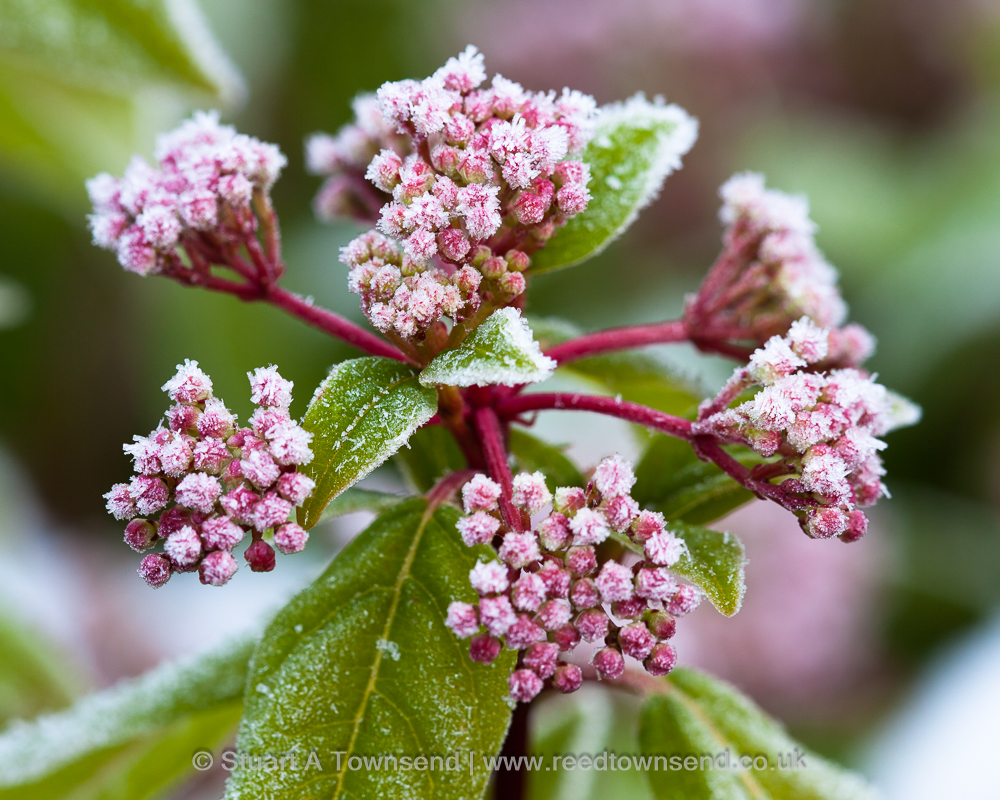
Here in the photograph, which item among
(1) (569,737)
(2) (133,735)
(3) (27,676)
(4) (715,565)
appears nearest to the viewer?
(4) (715,565)

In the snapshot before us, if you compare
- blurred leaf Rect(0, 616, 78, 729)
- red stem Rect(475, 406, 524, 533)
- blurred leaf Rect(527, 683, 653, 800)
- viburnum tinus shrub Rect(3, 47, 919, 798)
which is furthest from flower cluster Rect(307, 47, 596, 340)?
blurred leaf Rect(0, 616, 78, 729)

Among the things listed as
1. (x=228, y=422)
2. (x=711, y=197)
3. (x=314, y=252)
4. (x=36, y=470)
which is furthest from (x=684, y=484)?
(x=36, y=470)

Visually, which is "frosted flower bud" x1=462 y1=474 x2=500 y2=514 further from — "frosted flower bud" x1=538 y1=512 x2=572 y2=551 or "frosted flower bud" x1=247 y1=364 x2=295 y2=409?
"frosted flower bud" x1=247 y1=364 x2=295 y2=409

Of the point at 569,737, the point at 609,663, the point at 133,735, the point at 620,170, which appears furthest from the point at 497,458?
the point at 569,737

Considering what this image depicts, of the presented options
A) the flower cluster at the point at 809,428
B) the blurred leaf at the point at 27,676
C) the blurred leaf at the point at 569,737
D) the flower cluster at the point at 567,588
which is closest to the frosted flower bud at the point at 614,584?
the flower cluster at the point at 567,588

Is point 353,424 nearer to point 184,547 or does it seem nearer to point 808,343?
point 184,547

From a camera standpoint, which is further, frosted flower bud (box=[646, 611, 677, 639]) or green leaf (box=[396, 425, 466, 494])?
green leaf (box=[396, 425, 466, 494])
